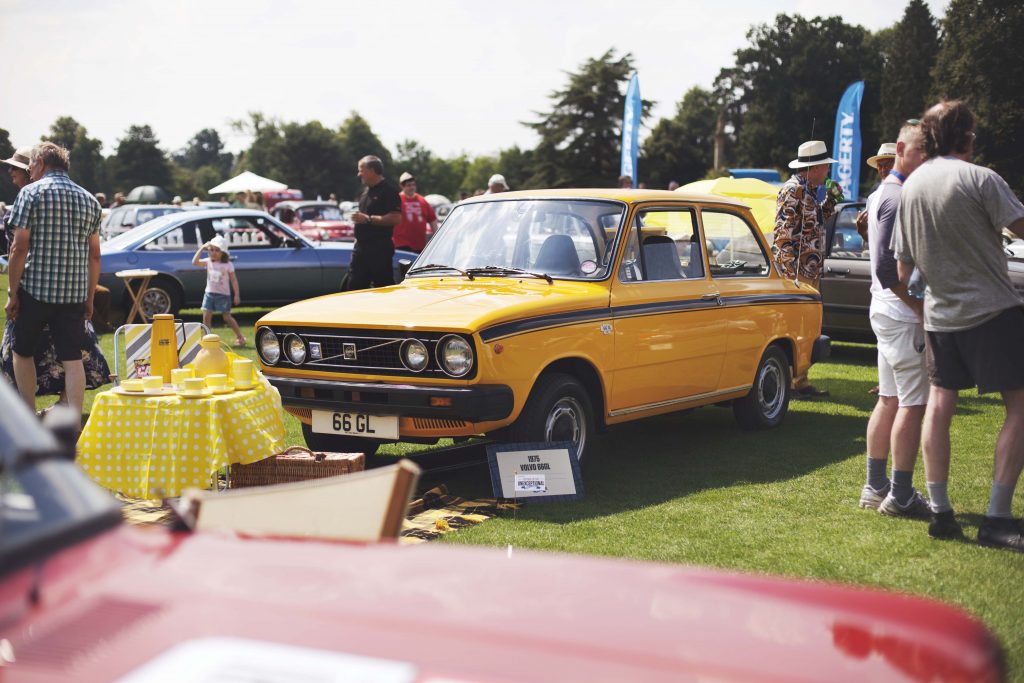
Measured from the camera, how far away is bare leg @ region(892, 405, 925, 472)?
5.83 m

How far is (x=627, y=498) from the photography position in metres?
6.62

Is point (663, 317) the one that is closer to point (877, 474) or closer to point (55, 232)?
point (877, 474)

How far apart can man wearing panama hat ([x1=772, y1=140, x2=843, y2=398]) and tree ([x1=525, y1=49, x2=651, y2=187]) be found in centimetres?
7393

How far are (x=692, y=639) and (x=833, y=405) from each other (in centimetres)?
848

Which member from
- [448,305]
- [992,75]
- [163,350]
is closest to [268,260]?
[163,350]

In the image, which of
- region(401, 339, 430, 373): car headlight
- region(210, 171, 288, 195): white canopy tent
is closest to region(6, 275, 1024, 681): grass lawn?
region(401, 339, 430, 373): car headlight

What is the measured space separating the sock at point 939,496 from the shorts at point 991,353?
0.51m

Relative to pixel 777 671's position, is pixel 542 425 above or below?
below

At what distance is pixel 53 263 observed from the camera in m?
7.38

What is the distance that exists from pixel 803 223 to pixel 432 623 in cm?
846

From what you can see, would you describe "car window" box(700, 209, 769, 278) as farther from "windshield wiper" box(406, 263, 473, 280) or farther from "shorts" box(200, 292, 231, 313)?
"shorts" box(200, 292, 231, 313)

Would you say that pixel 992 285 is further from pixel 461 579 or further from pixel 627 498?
pixel 461 579

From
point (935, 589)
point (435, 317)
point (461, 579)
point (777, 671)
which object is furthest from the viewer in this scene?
point (435, 317)

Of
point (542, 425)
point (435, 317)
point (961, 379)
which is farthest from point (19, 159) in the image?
point (961, 379)
